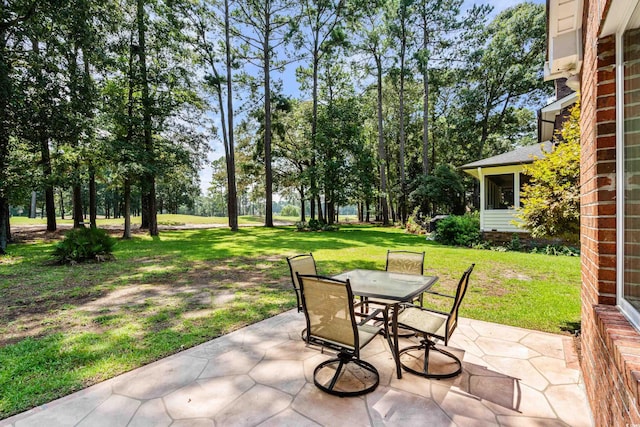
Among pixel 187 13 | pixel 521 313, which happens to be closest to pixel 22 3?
pixel 187 13

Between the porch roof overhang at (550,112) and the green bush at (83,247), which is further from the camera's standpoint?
the porch roof overhang at (550,112)

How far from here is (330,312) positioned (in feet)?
8.24

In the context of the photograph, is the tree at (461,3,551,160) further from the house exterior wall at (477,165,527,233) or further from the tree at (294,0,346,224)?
the house exterior wall at (477,165,527,233)

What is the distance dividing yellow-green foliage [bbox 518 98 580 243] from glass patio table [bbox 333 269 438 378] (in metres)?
2.11

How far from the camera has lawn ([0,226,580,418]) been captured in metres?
3.08

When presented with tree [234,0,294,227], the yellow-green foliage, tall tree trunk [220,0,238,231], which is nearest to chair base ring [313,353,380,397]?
the yellow-green foliage

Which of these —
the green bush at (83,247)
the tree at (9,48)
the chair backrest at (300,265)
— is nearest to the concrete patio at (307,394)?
the chair backrest at (300,265)

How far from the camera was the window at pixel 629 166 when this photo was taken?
5.29 feet

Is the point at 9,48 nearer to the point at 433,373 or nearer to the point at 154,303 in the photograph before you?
the point at 154,303

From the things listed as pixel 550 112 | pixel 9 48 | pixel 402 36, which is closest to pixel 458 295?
pixel 550 112

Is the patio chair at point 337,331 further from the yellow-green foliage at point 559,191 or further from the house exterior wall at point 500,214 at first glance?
the house exterior wall at point 500,214

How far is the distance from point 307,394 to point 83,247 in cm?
887

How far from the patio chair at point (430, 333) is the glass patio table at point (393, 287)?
0.22 meters

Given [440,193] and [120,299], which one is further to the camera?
[440,193]
